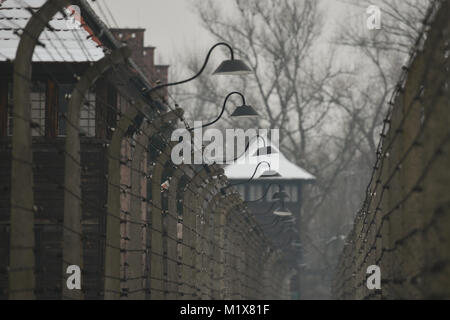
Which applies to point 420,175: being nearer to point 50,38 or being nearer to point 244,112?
point 244,112

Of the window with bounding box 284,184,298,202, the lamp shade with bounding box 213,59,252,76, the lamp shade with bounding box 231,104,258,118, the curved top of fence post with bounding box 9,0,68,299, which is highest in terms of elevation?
the window with bounding box 284,184,298,202

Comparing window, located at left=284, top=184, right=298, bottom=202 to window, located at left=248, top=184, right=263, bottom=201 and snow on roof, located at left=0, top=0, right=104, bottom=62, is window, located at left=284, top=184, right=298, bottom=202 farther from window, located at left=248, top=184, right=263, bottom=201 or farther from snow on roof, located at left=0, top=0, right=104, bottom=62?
snow on roof, located at left=0, top=0, right=104, bottom=62

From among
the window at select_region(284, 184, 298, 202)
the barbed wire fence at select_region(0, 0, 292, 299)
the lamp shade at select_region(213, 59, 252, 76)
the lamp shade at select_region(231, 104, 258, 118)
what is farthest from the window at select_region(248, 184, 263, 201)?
the lamp shade at select_region(213, 59, 252, 76)

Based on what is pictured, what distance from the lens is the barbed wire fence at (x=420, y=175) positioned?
359 centimetres

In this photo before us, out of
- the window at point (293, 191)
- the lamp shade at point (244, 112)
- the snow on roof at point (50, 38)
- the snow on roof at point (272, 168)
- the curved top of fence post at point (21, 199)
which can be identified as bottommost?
the curved top of fence post at point (21, 199)

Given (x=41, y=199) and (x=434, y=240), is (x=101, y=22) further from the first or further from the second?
(x=434, y=240)

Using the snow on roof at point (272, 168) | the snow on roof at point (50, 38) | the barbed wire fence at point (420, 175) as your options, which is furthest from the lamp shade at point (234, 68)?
the snow on roof at point (272, 168)

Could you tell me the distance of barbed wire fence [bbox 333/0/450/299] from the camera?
359cm

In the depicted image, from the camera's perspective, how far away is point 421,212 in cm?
421

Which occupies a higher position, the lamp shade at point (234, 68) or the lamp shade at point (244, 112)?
the lamp shade at point (244, 112)

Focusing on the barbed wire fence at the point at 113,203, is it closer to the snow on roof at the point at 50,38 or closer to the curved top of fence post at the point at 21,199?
the curved top of fence post at the point at 21,199

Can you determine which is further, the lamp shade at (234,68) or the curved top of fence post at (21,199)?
the lamp shade at (234,68)

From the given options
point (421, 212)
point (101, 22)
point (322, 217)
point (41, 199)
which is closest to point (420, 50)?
point (421, 212)

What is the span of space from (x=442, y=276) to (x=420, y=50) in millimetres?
1191
